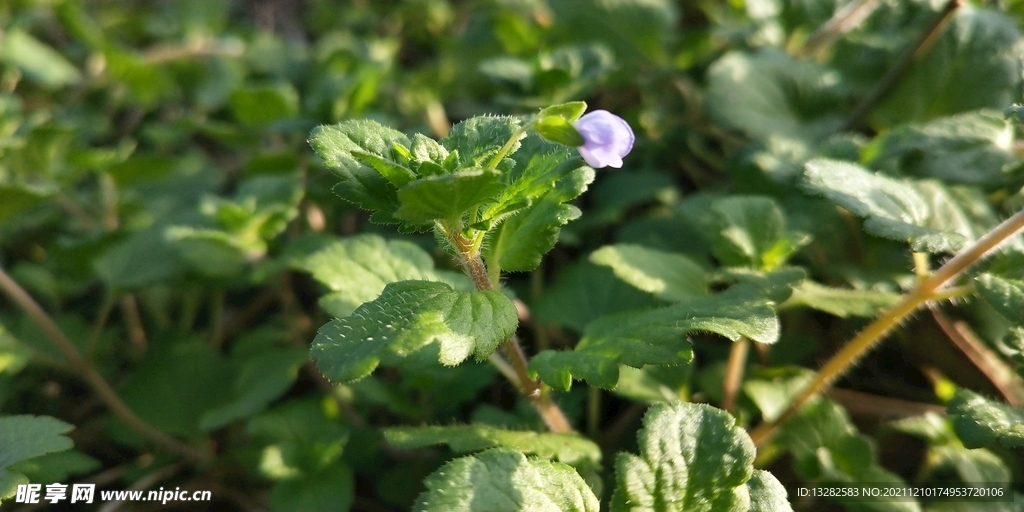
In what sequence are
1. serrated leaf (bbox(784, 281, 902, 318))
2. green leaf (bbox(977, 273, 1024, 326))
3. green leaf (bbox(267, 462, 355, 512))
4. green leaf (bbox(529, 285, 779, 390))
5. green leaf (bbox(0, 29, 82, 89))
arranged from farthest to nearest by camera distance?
green leaf (bbox(0, 29, 82, 89)) < green leaf (bbox(267, 462, 355, 512)) < serrated leaf (bbox(784, 281, 902, 318)) < green leaf (bbox(977, 273, 1024, 326)) < green leaf (bbox(529, 285, 779, 390))

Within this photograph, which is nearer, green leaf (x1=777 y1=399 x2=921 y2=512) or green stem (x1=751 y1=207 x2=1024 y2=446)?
green stem (x1=751 y1=207 x2=1024 y2=446)

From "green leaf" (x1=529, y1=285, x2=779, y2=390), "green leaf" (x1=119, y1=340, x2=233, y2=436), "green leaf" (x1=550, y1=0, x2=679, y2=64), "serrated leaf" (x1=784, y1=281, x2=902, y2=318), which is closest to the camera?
"green leaf" (x1=529, y1=285, x2=779, y2=390)

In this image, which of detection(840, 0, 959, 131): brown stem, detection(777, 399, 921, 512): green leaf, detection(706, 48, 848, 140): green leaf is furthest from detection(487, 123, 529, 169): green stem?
detection(840, 0, 959, 131): brown stem

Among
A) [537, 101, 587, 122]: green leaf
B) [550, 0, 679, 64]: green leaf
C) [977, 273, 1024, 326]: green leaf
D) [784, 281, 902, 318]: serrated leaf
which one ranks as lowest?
[784, 281, 902, 318]: serrated leaf

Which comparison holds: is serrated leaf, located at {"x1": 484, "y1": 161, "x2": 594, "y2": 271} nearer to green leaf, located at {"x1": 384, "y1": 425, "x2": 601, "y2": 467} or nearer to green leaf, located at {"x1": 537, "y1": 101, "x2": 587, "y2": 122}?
green leaf, located at {"x1": 537, "y1": 101, "x2": 587, "y2": 122}

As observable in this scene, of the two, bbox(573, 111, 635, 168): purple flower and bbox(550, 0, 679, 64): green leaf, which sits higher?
bbox(573, 111, 635, 168): purple flower

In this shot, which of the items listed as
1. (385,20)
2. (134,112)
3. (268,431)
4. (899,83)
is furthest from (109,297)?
(899,83)

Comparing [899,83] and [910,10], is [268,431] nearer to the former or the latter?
[899,83]

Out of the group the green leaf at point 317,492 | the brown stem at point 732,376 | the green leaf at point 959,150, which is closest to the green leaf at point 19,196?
the green leaf at point 317,492
